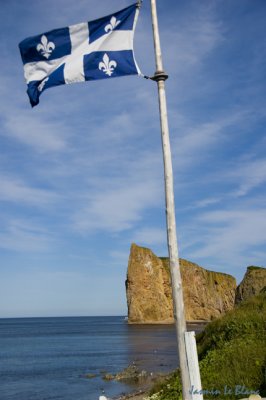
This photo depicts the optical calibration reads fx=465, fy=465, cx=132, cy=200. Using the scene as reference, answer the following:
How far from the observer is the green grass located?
13.0 metres

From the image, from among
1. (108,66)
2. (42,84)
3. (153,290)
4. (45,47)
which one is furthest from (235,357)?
(153,290)

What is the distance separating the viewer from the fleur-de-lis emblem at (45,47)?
9.19m

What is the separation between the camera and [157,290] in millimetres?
144625

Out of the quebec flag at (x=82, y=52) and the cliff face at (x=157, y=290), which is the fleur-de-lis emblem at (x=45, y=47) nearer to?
the quebec flag at (x=82, y=52)

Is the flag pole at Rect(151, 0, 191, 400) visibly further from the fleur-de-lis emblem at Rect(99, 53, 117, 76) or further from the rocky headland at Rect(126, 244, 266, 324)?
the rocky headland at Rect(126, 244, 266, 324)

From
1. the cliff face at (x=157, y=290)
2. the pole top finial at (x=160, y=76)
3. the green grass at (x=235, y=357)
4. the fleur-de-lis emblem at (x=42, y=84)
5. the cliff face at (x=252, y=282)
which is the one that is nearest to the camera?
the pole top finial at (x=160, y=76)

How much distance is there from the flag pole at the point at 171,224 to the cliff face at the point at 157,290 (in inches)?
5366

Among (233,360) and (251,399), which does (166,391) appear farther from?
(251,399)

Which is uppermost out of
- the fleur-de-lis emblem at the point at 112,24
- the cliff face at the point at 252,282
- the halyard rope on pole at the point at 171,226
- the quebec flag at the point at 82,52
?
the cliff face at the point at 252,282

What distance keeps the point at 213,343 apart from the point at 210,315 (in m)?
149

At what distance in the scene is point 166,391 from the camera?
57.3 feet

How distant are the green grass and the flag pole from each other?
16.5 feet

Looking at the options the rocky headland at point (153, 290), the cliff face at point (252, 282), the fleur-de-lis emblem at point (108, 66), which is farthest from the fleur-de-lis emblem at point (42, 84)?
the rocky headland at point (153, 290)

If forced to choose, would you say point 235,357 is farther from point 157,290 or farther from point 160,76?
point 157,290
